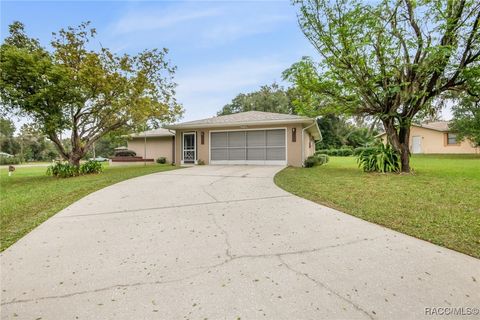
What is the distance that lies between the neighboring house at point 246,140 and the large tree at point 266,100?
70.4ft

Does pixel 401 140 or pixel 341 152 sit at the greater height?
pixel 401 140

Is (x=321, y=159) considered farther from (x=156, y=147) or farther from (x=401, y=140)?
(x=156, y=147)

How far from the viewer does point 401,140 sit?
34.1 ft

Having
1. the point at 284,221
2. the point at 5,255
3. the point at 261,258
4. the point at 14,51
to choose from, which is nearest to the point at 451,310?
the point at 261,258

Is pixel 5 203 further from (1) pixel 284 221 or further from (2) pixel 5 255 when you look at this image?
(1) pixel 284 221

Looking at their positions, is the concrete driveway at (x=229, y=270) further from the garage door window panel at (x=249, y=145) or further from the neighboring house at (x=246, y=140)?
the garage door window panel at (x=249, y=145)

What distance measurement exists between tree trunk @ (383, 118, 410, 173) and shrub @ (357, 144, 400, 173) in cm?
18

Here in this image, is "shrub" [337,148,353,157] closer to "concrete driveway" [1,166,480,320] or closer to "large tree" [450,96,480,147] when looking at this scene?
"large tree" [450,96,480,147]

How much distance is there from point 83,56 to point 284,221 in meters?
12.3

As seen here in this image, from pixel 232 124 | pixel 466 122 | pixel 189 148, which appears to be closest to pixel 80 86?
pixel 189 148

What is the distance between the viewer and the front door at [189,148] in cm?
1562

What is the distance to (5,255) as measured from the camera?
299 cm

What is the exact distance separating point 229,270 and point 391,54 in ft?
34.0

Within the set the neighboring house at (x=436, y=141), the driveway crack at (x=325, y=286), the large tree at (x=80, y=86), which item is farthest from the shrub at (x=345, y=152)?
the driveway crack at (x=325, y=286)
